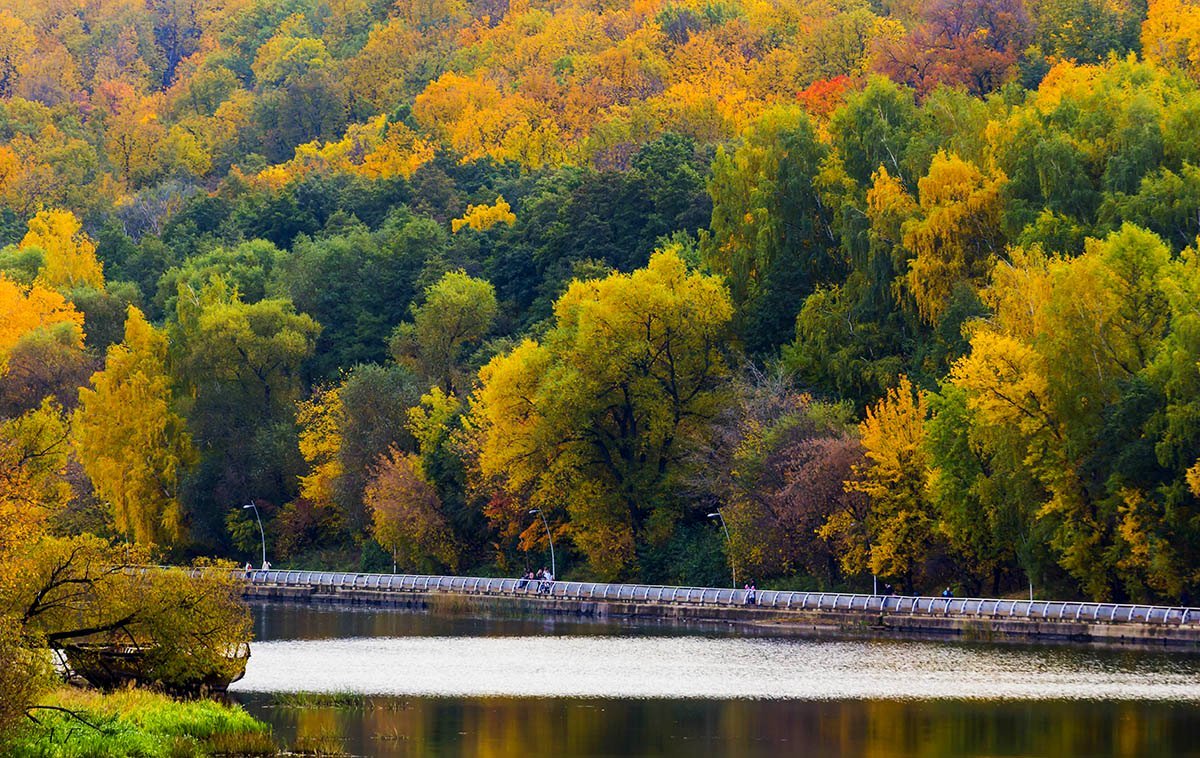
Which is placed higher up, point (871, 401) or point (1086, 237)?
point (1086, 237)

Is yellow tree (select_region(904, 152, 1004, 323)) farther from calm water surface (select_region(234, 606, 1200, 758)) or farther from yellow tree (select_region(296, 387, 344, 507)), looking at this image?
A: yellow tree (select_region(296, 387, 344, 507))

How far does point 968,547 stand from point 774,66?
248ft

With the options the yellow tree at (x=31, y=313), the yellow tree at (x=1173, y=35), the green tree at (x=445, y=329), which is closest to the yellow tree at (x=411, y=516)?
the green tree at (x=445, y=329)

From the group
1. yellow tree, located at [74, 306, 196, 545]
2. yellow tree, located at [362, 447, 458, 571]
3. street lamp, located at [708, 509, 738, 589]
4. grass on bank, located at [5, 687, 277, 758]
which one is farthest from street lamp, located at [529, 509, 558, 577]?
grass on bank, located at [5, 687, 277, 758]

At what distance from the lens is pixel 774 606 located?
70.9m

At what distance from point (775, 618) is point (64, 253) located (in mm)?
78304

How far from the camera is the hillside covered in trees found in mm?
64688

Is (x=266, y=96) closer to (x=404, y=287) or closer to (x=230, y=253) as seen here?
(x=230, y=253)

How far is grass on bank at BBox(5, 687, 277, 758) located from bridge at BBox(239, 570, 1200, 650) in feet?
86.6

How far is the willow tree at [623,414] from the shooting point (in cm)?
8144

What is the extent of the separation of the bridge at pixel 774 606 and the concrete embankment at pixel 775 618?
0.12 ft

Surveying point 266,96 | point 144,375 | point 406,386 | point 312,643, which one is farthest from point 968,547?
point 266,96

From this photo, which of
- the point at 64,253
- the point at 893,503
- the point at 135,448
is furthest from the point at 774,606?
the point at 64,253

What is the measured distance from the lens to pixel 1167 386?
61094mm
